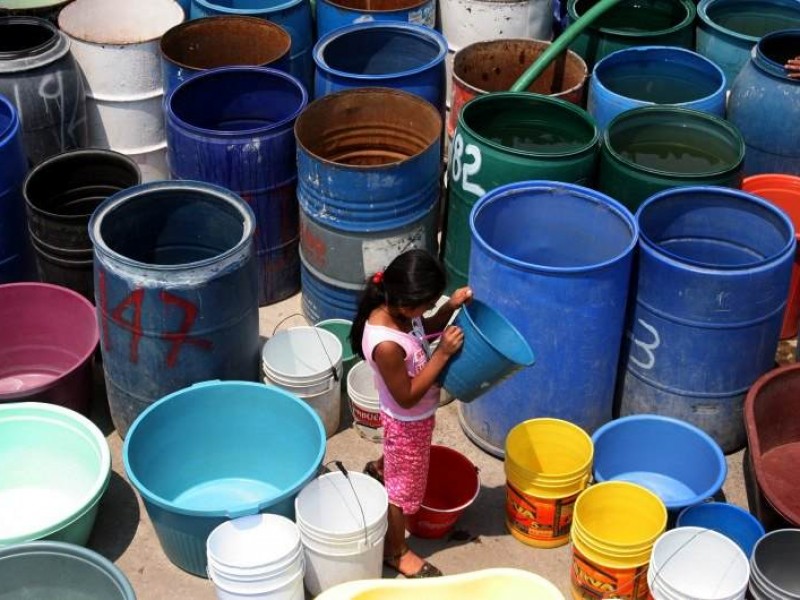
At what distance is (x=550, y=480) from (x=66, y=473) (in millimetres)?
2079

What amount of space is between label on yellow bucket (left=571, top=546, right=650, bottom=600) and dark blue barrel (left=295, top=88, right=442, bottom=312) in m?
1.86

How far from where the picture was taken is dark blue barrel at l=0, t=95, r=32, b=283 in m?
5.68

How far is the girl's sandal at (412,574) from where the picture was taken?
4664 mm

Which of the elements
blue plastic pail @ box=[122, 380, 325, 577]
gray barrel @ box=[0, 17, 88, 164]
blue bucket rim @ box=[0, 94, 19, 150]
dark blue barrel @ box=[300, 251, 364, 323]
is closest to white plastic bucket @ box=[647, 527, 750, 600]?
blue plastic pail @ box=[122, 380, 325, 577]

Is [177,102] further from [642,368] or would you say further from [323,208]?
[642,368]

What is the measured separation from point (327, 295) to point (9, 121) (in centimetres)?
188

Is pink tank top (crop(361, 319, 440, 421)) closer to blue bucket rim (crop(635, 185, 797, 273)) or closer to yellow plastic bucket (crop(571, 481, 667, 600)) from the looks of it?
yellow plastic bucket (crop(571, 481, 667, 600))

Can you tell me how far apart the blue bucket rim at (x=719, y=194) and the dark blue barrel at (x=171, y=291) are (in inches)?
66.4

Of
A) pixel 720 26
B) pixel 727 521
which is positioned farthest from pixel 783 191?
pixel 727 521

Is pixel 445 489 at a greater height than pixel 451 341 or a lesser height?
lesser

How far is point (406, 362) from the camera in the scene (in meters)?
4.27

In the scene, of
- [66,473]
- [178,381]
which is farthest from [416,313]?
[66,473]

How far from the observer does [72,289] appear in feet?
18.7

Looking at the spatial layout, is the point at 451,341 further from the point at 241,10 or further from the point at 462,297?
the point at 241,10
